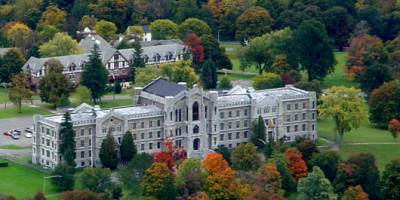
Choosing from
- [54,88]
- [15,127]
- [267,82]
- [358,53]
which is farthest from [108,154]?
[358,53]

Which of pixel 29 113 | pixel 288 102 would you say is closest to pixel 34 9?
pixel 29 113

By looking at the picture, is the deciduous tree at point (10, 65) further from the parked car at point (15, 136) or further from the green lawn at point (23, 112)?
the parked car at point (15, 136)

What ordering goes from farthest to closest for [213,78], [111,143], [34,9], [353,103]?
1. [34,9]
2. [213,78]
3. [353,103]
4. [111,143]

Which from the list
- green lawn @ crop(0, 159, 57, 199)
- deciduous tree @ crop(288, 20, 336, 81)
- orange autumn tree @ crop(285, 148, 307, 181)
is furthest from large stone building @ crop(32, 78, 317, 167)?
deciduous tree @ crop(288, 20, 336, 81)

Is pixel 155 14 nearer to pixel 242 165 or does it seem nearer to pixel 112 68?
pixel 112 68

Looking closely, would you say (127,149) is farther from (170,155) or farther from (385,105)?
(385,105)

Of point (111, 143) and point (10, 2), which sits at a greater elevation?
point (10, 2)

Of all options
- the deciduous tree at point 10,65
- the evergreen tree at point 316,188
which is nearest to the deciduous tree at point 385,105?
the evergreen tree at point 316,188
